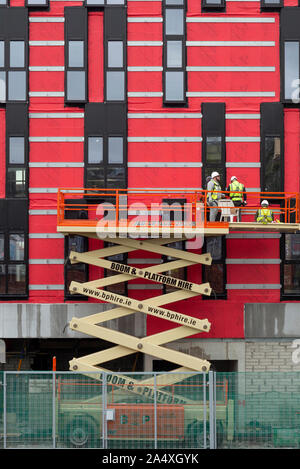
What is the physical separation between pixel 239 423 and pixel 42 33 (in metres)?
13.1

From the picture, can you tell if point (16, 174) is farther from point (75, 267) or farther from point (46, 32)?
point (46, 32)

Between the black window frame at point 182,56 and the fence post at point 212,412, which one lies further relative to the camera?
the black window frame at point 182,56

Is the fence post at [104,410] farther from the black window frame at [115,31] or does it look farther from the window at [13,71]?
the window at [13,71]

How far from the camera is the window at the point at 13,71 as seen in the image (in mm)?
18953

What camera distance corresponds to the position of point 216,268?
1894 cm

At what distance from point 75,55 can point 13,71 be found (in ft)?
6.62

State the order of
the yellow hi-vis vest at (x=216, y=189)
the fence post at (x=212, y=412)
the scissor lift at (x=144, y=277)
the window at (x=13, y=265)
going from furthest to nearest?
the window at (x=13, y=265) < the yellow hi-vis vest at (x=216, y=189) < the scissor lift at (x=144, y=277) < the fence post at (x=212, y=412)

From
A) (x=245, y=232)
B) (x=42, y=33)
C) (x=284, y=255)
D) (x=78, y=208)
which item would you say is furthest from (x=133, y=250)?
(x=42, y=33)

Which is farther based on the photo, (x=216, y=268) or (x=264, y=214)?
(x=216, y=268)

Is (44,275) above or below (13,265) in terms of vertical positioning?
below

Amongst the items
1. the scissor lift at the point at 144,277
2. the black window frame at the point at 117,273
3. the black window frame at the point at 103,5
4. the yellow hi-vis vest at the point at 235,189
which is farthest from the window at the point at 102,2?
the black window frame at the point at 117,273

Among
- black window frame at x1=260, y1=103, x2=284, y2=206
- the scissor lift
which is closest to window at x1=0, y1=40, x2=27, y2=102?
the scissor lift

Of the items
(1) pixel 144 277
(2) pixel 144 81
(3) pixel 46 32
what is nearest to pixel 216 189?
(1) pixel 144 277

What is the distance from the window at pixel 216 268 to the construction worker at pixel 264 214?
1556mm
